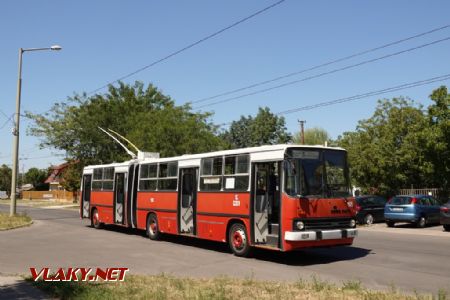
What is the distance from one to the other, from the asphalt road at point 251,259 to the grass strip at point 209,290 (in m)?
1.26

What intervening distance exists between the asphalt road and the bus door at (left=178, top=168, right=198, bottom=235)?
26.0 inches

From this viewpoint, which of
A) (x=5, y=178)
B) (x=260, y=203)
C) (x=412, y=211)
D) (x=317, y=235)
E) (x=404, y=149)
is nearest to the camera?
(x=317, y=235)

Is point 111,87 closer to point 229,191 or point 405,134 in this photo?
point 405,134

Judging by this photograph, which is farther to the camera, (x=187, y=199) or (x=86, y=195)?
(x=86, y=195)

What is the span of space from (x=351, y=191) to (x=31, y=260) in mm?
7997

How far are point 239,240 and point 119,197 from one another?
891 cm

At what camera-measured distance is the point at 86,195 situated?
2498cm

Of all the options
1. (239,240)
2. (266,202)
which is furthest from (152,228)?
(266,202)

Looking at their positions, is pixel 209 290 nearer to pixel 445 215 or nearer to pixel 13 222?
pixel 445 215

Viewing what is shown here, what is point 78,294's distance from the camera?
7.66 m

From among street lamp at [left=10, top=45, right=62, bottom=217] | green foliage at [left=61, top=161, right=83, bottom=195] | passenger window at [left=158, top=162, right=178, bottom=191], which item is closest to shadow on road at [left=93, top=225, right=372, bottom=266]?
passenger window at [left=158, top=162, right=178, bottom=191]

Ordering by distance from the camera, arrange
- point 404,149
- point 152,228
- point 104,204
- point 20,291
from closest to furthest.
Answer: point 20,291 → point 152,228 → point 104,204 → point 404,149

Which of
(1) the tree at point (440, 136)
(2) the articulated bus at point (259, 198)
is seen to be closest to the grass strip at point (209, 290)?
(2) the articulated bus at point (259, 198)

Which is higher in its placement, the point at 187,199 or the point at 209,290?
the point at 187,199
